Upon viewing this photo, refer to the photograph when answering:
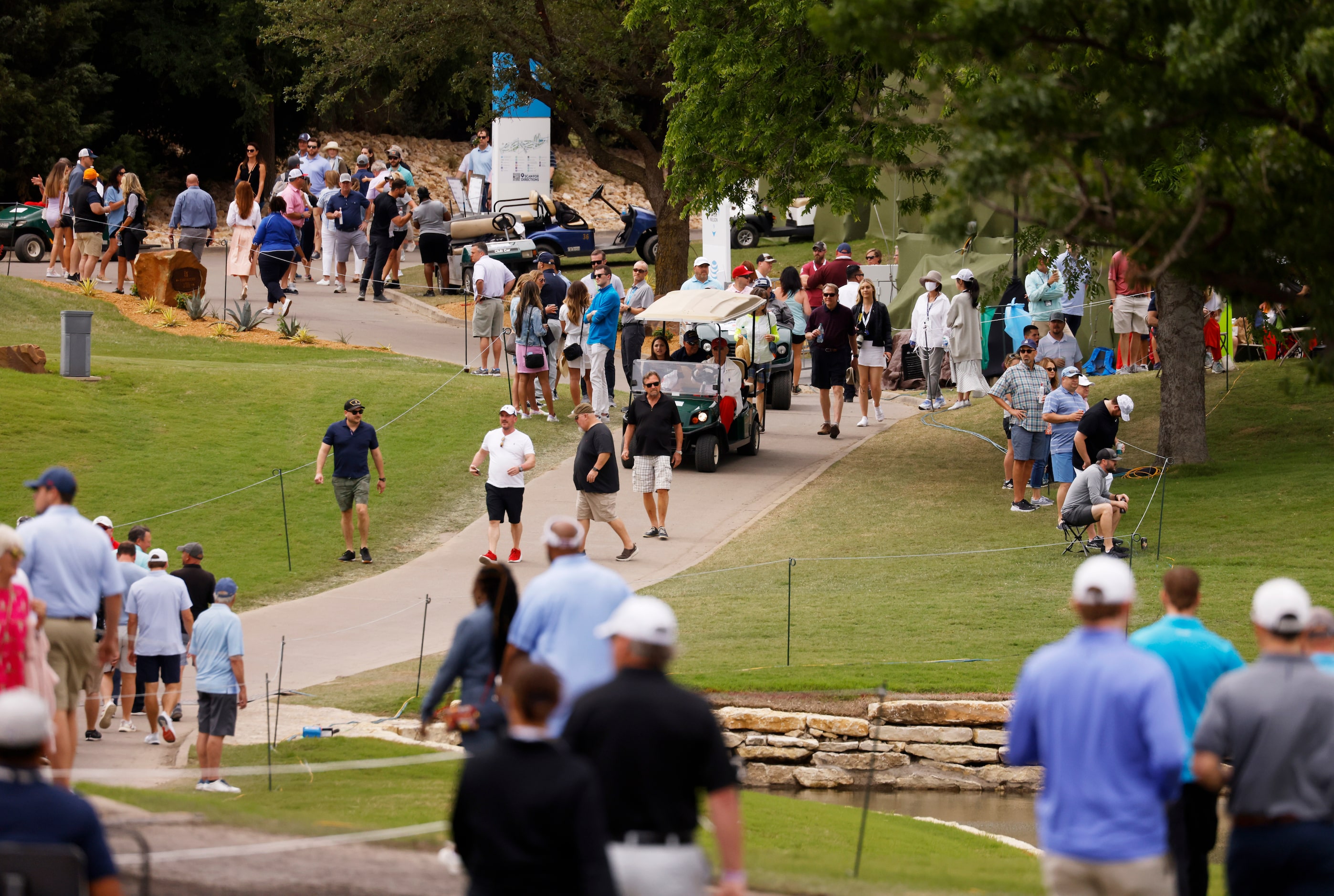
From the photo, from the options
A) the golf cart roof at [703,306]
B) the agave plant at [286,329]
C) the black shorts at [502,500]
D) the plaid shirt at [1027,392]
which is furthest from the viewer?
the agave plant at [286,329]

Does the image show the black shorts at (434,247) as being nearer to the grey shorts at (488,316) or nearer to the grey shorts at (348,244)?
the grey shorts at (348,244)

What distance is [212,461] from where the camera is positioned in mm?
19125

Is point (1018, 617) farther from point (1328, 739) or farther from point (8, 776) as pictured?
point (8, 776)

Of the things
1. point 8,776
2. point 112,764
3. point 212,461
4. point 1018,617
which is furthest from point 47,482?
point 212,461

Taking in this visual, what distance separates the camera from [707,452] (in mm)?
20359

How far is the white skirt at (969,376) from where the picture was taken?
79.2 ft

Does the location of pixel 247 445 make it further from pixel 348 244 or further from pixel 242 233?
pixel 348 244

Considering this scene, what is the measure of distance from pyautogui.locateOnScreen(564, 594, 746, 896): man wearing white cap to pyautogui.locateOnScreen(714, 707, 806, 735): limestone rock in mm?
7422

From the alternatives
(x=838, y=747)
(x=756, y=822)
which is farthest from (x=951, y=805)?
(x=756, y=822)

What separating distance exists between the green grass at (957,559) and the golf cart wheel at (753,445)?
139 cm

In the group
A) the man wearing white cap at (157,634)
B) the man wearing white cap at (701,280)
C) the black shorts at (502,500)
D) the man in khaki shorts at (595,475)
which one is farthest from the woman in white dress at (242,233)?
the man wearing white cap at (157,634)

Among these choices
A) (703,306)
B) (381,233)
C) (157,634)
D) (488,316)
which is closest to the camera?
(157,634)

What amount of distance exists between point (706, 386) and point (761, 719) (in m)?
7.99

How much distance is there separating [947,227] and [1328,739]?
141 inches
